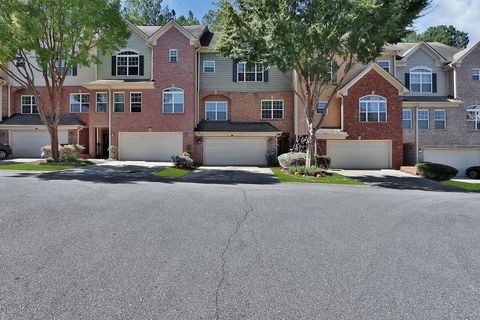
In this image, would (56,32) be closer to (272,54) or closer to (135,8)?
(272,54)

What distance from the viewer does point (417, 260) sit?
514cm

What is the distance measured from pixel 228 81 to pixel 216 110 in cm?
263

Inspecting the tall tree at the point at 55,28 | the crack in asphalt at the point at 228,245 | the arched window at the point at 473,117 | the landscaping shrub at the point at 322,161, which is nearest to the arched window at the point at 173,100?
the tall tree at the point at 55,28

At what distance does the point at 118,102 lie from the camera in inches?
1057

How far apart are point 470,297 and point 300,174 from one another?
15547mm

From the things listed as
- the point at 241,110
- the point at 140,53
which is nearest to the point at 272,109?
the point at 241,110

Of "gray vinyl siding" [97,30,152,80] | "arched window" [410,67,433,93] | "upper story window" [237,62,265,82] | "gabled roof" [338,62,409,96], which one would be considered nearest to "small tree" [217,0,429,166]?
"gabled roof" [338,62,409,96]

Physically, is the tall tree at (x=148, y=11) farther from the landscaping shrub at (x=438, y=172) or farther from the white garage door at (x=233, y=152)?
the landscaping shrub at (x=438, y=172)

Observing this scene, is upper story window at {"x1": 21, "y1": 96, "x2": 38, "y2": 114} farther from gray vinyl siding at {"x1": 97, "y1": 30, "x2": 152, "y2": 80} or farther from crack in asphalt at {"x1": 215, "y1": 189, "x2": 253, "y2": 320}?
crack in asphalt at {"x1": 215, "y1": 189, "x2": 253, "y2": 320}

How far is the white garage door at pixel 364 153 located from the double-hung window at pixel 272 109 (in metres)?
4.94

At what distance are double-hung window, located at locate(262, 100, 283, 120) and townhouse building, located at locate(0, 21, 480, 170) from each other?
0.08 meters

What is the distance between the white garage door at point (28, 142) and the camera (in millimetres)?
27609

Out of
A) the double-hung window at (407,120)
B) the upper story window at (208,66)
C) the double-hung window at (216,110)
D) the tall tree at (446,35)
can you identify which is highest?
the tall tree at (446,35)

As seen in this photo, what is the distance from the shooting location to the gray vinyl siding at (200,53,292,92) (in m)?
27.9
